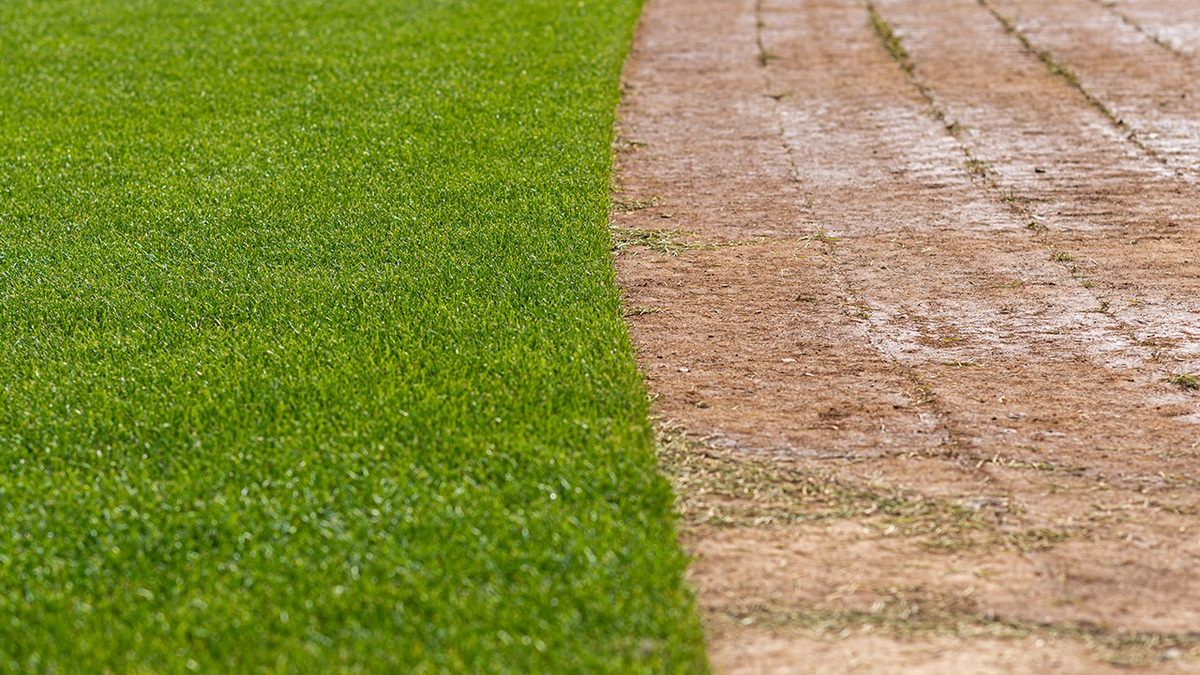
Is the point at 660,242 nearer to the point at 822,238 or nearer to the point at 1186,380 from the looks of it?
the point at 822,238

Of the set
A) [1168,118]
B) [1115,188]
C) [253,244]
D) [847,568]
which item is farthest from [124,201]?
[1168,118]

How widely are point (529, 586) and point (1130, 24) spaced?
27.2 ft

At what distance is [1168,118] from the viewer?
6.75 metres

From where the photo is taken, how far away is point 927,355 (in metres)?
3.90

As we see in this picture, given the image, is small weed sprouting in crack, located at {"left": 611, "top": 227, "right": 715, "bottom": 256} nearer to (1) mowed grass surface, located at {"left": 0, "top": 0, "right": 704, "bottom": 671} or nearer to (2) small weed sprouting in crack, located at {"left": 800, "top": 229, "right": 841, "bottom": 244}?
(1) mowed grass surface, located at {"left": 0, "top": 0, "right": 704, "bottom": 671}

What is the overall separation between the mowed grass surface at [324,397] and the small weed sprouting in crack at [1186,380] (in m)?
1.56

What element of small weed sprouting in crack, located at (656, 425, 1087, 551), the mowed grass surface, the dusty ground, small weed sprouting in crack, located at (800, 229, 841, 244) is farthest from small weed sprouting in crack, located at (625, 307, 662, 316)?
small weed sprouting in crack, located at (656, 425, 1087, 551)

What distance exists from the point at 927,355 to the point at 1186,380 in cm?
73

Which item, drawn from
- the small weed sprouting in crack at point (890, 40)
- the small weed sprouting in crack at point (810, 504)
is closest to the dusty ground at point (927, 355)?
the small weed sprouting in crack at point (810, 504)

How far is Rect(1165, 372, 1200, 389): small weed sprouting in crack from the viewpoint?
365cm

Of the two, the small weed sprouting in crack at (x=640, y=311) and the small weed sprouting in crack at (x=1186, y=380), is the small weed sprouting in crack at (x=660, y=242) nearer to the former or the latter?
the small weed sprouting in crack at (x=640, y=311)

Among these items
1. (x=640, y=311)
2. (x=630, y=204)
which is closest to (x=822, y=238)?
(x=630, y=204)

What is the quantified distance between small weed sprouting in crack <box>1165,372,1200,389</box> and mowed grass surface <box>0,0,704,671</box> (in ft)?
5.10

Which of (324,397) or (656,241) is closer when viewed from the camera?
(324,397)
